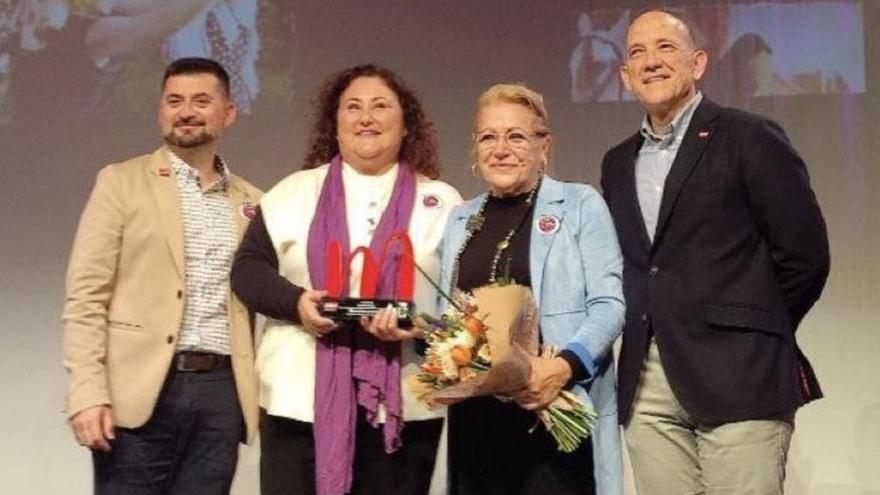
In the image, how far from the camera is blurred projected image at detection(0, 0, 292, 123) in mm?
3961

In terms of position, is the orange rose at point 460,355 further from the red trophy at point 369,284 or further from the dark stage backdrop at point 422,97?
the dark stage backdrop at point 422,97

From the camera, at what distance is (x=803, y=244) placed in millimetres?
2371

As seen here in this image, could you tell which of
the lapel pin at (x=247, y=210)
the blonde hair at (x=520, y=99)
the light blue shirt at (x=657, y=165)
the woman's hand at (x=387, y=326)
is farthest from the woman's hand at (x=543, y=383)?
the lapel pin at (x=247, y=210)

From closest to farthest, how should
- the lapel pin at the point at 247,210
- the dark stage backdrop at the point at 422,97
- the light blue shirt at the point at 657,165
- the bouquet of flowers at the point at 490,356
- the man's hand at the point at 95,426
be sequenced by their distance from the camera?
1. the bouquet of flowers at the point at 490,356
2. the light blue shirt at the point at 657,165
3. the man's hand at the point at 95,426
4. the lapel pin at the point at 247,210
5. the dark stage backdrop at the point at 422,97

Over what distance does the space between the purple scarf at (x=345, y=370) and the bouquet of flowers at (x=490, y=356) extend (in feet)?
0.78

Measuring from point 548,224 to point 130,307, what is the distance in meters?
1.06

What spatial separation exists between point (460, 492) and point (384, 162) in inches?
32.0

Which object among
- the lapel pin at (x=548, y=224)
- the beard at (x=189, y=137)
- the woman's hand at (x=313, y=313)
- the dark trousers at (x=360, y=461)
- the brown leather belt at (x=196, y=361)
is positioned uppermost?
the beard at (x=189, y=137)

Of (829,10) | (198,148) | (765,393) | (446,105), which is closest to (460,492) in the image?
(765,393)

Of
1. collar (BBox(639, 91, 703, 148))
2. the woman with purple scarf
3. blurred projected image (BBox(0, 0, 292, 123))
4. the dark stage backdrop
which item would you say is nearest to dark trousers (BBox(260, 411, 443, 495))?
the woman with purple scarf

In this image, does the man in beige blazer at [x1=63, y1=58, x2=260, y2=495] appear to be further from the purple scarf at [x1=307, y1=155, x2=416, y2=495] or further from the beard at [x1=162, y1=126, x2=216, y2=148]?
the purple scarf at [x1=307, y1=155, x2=416, y2=495]

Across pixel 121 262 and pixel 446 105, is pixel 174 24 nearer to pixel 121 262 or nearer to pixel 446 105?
pixel 446 105

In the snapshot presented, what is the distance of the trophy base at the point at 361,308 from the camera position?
2.32 metres

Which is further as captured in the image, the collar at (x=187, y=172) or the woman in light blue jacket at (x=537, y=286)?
the collar at (x=187, y=172)
